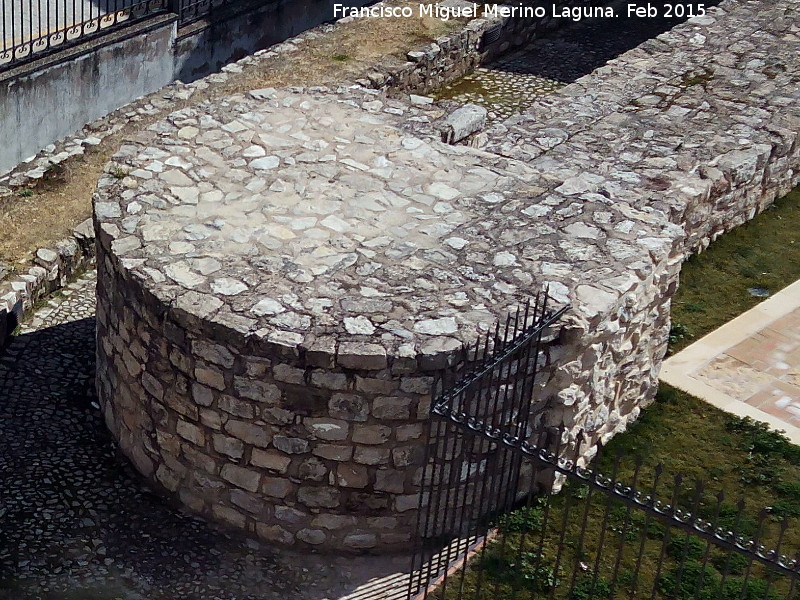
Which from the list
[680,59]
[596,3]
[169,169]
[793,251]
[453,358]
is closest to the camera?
[453,358]

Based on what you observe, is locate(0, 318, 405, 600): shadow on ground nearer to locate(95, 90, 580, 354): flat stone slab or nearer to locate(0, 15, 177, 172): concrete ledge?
locate(95, 90, 580, 354): flat stone slab

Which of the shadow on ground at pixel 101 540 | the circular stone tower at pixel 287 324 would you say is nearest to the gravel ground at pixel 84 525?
the shadow on ground at pixel 101 540

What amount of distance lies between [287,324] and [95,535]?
72.7 inches

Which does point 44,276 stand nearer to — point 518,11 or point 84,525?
point 84,525

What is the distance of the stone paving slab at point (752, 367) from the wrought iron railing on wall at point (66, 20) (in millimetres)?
6406

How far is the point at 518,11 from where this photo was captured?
15.4 m

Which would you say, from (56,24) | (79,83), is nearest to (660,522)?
(79,83)

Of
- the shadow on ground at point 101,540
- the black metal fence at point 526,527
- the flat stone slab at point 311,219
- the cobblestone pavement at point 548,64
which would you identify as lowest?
the shadow on ground at point 101,540

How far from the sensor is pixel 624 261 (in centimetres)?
818

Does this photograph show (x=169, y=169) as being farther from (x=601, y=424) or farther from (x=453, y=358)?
(x=601, y=424)

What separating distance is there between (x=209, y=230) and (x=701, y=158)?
444 centimetres

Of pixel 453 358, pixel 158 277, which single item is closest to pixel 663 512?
pixel 453 358

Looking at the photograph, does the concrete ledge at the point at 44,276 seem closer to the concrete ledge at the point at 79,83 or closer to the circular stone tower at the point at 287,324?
the circular stone tower at the point at 287,324

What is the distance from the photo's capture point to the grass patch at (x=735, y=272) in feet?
32.9
